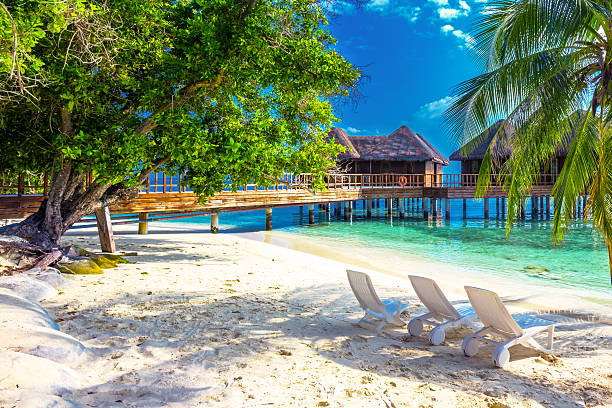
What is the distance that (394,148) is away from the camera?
32.2 m

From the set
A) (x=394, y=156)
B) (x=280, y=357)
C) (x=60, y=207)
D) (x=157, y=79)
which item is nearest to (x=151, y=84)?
(x=157, y=79)

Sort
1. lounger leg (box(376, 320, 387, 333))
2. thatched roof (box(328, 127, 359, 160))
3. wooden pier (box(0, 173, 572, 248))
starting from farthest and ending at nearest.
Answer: thatched roof (box(328, 127, 359, 160)) < wooden pier (box(0, 173, 572, 248)) < lounger leg (box(376, 320, 387, 333))

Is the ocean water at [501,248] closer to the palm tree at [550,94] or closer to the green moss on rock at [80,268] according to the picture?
the palm tree at [550,94]

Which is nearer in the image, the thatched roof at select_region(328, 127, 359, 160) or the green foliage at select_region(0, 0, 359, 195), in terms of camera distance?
the green foliage at select_region(0, 0, 359, 195)

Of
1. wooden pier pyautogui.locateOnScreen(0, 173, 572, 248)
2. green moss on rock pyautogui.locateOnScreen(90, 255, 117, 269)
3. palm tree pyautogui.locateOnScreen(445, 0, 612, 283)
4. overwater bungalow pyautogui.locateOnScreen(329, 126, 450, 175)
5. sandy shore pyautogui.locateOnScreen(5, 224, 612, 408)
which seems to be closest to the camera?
sandy shore pyautogui.locateOnScreen(5, 224, 612, 408)

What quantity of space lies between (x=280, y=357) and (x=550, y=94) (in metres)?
5.01

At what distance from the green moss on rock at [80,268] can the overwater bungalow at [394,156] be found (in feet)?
82.1

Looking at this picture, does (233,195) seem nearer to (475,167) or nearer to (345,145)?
(345,145)

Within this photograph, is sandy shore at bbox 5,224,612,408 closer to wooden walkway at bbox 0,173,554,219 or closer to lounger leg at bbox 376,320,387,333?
lounger leg at bbox 376,320,387,333

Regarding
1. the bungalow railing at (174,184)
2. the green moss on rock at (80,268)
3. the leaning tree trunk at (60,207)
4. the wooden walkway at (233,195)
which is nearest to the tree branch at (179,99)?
the leaning tree trunk at (60,207)

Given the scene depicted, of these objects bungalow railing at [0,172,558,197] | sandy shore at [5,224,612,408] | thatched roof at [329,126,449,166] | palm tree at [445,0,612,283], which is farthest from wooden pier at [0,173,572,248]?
thatched roof at [329,126,449,166]

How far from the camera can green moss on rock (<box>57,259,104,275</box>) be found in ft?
23.0

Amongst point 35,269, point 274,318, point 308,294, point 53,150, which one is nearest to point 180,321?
point 274,318

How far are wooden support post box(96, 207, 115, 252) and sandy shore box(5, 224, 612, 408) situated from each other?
2.81m
